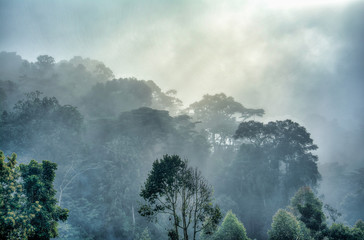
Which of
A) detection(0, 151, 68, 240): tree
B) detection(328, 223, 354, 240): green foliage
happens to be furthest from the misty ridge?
detection(0, 151, 68, 240): tree

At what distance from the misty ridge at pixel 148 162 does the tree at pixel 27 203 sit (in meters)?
8.51

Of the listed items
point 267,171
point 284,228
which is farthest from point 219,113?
point 284,228

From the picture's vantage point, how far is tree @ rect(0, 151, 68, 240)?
48.3ft

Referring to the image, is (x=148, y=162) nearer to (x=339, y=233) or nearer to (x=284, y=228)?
(x=284, y=228)

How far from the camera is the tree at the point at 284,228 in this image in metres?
28.9

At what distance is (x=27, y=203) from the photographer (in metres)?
16.5

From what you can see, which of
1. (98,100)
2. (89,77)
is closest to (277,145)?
(98,100)

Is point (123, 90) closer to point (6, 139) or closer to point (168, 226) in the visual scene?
point (6, 139)

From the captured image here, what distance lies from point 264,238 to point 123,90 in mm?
49077

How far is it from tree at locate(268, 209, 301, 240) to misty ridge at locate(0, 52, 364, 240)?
4.6 inches

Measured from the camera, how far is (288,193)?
1978 inches

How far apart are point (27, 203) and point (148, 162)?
33.8m

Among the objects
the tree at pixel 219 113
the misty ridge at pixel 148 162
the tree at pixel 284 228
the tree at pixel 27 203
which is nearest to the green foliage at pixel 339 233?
the misty ridge at pixel 148 162

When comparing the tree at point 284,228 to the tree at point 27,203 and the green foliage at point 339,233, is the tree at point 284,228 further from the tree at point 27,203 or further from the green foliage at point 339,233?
the tree at point 27,203
